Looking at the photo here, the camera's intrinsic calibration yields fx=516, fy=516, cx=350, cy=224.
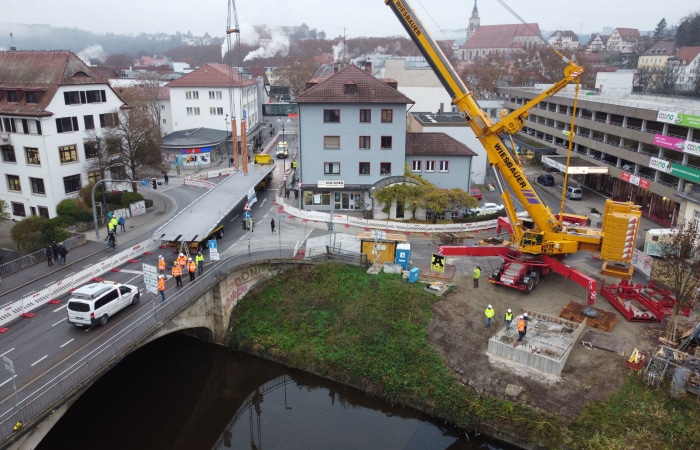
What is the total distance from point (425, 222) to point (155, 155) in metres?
25.6

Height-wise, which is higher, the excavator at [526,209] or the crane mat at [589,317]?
the excavator at [526,209]

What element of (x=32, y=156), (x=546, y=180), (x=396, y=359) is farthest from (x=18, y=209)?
(x=546, y=180)

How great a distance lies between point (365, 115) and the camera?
147 feet

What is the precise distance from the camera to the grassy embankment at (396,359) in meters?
21.2

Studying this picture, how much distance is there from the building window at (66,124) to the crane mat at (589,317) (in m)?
41.1

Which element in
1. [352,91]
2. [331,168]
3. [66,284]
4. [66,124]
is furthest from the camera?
[331,168]

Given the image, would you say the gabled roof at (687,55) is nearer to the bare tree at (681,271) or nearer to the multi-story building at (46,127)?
the bare tree at (681,271)

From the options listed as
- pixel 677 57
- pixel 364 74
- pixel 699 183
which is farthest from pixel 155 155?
pixel 677 57

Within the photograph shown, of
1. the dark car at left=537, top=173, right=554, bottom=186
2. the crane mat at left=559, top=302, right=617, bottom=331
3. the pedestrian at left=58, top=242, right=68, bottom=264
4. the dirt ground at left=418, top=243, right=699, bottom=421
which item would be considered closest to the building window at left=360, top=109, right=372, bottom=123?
the dirt ground at left=418, top=243, right=699, bottom=421

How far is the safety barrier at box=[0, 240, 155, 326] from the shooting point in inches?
998

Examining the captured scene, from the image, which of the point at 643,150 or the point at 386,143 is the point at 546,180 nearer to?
the point at 643,150

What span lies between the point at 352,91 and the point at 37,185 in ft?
92.6

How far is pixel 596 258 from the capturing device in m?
36.8

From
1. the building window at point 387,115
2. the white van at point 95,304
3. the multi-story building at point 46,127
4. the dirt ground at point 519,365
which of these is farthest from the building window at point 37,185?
the dirt ground at point 519,365
